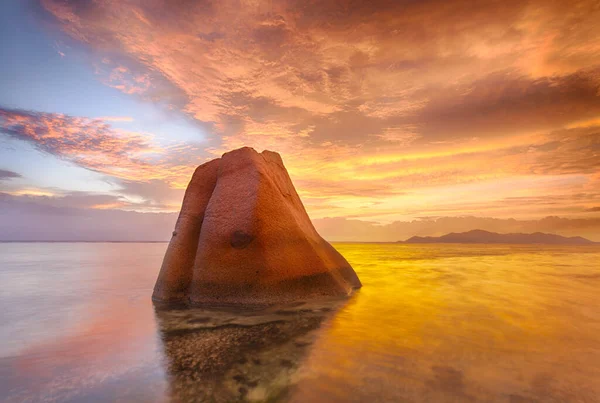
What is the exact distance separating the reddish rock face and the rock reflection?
18.7 inches

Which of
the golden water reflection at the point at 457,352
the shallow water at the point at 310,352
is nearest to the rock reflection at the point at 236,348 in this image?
the shallow water at the point at 310,352

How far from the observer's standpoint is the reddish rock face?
624 cm

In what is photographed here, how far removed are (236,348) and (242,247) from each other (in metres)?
2.66

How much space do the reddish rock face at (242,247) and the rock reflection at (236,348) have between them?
0.47 m

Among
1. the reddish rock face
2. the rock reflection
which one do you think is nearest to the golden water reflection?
the rock reflection

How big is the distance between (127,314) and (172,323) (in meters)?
1.72

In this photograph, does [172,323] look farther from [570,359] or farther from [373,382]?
[570,359]

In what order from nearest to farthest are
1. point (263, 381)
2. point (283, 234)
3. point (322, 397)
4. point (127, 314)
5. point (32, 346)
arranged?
point (322, 397)
point (263, 381)
point (32, 346)
point (127, 314)
point (283, 234)

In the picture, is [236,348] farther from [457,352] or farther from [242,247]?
[457,352]

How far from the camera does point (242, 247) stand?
6340 millimetres

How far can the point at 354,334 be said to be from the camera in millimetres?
4621

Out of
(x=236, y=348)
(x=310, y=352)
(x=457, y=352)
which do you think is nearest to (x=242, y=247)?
(x=236, y=348)

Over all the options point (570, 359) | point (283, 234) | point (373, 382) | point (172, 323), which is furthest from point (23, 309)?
point (570, 359)

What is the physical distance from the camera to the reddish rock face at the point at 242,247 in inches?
246
